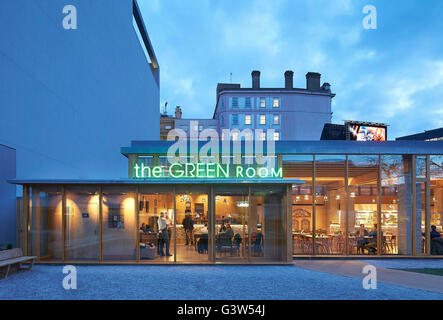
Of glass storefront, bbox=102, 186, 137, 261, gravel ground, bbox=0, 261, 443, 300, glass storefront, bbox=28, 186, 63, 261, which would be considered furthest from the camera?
glass storefront, bbox=102, 186, 137, 261

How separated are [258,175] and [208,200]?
8.05 feet

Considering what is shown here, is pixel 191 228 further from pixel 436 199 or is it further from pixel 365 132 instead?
pixel 365 132

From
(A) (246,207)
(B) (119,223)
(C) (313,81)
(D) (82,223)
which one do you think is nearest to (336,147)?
(A) (246,207)

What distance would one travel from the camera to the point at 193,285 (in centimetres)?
862

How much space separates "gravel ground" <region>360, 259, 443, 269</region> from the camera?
39.3ft

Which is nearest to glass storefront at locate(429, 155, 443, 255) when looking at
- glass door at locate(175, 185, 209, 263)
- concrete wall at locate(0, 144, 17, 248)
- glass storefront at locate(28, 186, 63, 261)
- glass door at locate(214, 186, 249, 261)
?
glass door at locate(214, 186, 249, 261)

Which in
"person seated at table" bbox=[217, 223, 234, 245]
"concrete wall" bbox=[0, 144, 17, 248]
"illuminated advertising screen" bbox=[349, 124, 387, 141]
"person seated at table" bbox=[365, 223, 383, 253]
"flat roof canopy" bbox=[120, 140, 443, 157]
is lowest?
"person seated at table" bbox=[365, 223, 383, 253]

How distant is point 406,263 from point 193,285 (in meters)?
9.55

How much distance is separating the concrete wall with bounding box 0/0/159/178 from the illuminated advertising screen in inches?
686

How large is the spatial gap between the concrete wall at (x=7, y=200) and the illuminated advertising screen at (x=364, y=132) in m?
19.6

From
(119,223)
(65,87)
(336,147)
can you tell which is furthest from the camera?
(65,87)

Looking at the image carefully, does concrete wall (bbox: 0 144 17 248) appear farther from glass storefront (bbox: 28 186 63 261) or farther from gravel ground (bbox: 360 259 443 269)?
gravel ground (bbox: 360 259 443 269)

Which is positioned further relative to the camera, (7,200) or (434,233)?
(434,233)
